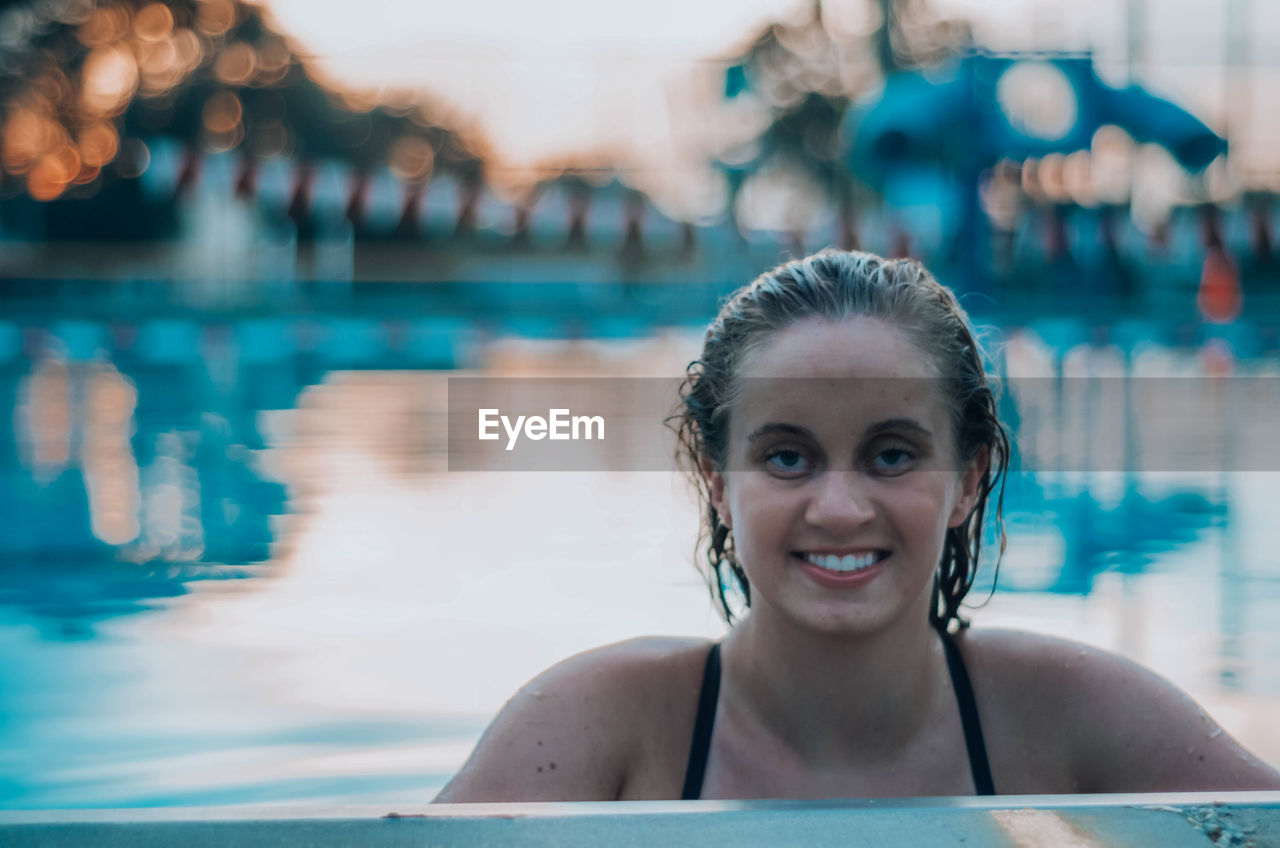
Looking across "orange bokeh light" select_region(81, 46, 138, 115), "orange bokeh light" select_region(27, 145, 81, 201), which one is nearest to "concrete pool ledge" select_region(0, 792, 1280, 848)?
"orange bokeh light" select_region(27, 145, 81, 201)

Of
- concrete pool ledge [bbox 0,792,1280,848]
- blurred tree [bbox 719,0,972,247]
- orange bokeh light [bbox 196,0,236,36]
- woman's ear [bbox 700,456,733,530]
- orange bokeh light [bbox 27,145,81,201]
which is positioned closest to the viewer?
concrete pool ledge [bbox 0,792,1280,848]

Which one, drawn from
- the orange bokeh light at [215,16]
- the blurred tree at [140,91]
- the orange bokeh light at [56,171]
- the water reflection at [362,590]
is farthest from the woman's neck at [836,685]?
the orange bokeh light at [215,16]

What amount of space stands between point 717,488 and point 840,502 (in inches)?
15.0

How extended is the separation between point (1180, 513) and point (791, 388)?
185 inches

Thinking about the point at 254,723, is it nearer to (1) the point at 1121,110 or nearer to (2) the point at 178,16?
(1) the point at 1121,110

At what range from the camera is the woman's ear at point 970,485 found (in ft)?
6.16

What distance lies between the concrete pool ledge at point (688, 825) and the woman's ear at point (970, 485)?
73cm

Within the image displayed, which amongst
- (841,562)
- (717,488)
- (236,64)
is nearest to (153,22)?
(236,64)

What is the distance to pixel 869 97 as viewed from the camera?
464 inches

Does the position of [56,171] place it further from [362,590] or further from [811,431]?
[811,431]

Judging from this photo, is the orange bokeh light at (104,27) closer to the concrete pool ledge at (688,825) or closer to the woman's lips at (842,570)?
the woman's lips at (842,570)

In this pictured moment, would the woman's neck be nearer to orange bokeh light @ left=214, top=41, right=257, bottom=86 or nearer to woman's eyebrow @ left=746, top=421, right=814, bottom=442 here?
woman's eyebrow @ left=746, top=421, right=814, bottom=442

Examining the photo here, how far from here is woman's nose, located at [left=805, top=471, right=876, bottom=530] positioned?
5.24 ft

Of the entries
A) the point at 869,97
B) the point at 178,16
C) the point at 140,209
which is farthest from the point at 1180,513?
the point at 178,16
